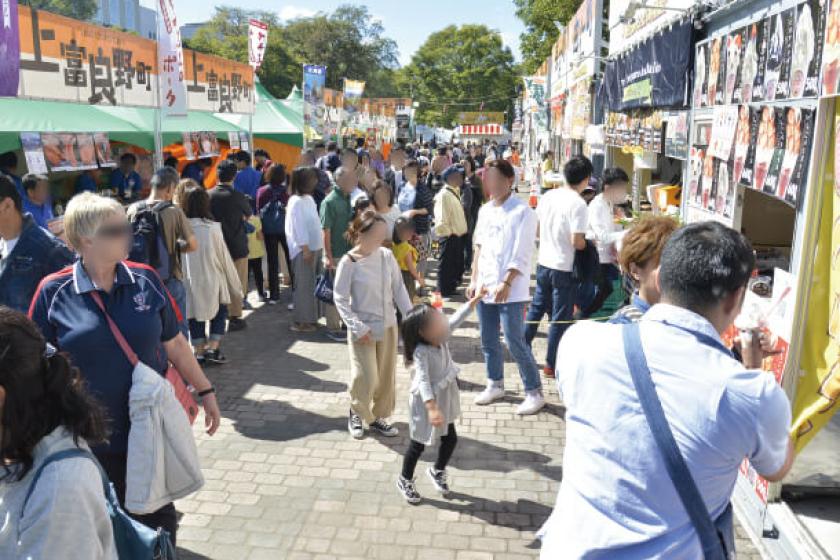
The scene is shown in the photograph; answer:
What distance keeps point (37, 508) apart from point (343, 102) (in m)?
21.0

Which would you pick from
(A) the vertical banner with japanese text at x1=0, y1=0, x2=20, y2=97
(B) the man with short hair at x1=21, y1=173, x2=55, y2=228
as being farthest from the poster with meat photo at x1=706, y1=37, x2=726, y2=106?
(B) the man with short hair at x1=21, y1=173, x2=55, y2=228

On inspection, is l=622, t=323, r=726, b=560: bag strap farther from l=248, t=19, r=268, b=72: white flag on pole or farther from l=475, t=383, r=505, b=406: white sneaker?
l=248, t=19, r=268, b=72: white flag on pole

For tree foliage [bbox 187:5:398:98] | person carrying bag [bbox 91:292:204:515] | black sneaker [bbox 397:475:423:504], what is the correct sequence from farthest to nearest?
tree foliage [bbox 187:5:398:98] < black sneaker [bbox 397:475:423:504] < person carrying bag [bbox 91:292:204:515]

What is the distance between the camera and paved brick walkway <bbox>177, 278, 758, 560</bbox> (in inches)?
147

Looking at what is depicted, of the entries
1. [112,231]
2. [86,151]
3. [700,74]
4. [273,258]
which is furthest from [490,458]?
[86,151]

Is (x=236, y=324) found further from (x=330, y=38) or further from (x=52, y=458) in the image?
(x=330, y=38)

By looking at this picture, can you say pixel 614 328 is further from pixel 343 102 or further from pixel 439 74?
pixel 439 74

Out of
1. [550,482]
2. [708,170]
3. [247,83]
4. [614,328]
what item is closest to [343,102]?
[247,83]

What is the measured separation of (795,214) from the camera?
4070mm

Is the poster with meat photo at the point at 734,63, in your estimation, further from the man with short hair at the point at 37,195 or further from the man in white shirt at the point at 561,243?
the man with short hair at the point at 37,195

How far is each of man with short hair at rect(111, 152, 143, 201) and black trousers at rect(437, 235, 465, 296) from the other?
558cm

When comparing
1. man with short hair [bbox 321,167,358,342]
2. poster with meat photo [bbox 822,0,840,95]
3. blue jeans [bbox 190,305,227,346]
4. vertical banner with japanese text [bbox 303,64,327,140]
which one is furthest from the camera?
vertical banner with japanese text [bbox 303,64,327,140]

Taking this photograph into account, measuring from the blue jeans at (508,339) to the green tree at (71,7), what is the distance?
158ft

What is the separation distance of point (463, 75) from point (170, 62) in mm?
63615
